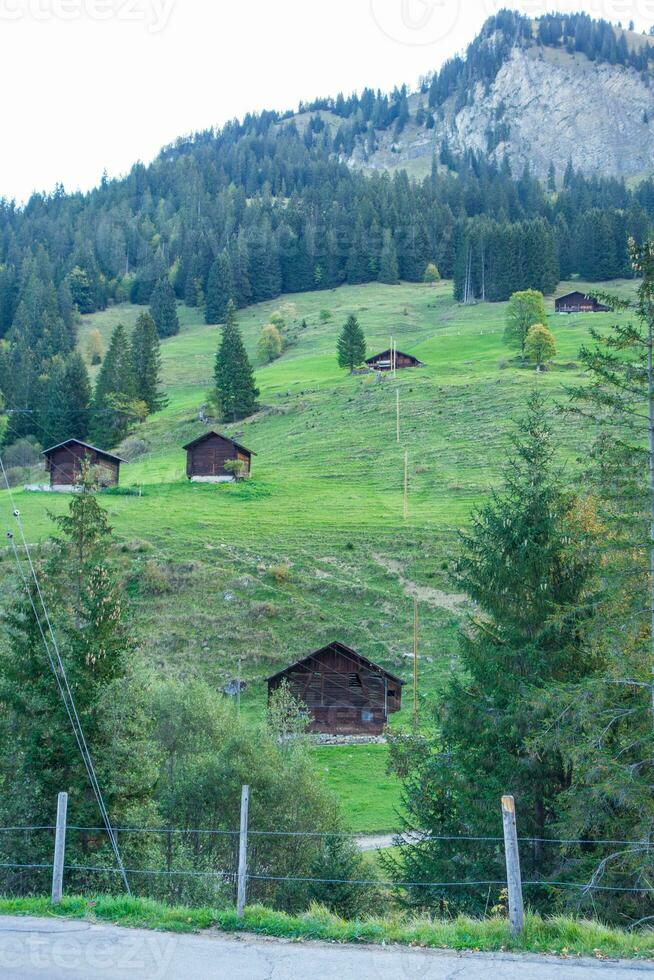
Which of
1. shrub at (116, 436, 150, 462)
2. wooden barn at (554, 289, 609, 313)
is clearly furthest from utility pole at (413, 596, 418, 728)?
wooden barn at (554, 289, 609, 313)

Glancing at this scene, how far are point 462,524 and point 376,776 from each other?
2410cm

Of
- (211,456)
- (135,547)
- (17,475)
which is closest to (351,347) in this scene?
(211,456)

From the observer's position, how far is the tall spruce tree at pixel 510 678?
16469 mm

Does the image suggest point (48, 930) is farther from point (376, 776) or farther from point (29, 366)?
point (29, 366)

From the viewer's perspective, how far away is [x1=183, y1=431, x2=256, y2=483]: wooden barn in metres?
75.6

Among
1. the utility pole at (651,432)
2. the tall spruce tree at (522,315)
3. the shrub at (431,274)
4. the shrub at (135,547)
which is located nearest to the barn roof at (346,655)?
the shrub at (135,547)

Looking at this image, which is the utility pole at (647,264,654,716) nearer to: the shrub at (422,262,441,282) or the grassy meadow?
the grassy meadow

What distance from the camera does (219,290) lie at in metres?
162

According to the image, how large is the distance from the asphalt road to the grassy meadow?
2003 centimetres

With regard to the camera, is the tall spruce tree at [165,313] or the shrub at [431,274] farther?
the shrub at [431,274]

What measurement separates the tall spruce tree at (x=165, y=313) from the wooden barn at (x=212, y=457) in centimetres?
8412

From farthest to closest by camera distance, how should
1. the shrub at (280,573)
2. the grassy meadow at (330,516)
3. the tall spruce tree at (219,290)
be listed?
1. the tall spruce tree at (219,290)
2. the shrub at (280,573)
3. the grassy meadow at (330,516)

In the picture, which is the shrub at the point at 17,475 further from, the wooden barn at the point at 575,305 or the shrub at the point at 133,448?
the wooden barn at the point at 575,305

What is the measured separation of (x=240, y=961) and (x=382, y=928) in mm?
1747
